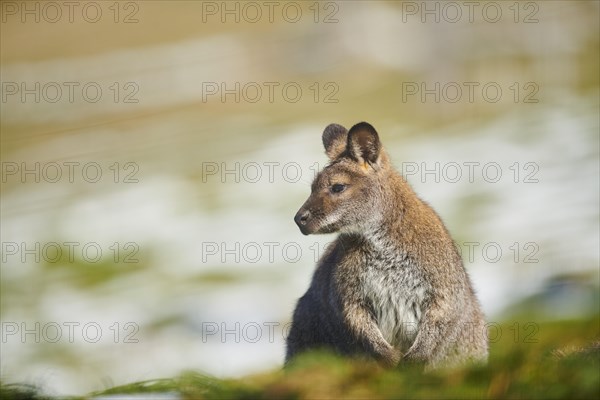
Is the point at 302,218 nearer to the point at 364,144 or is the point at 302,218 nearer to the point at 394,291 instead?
the point at 364,144

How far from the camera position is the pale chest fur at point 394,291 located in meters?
10.1

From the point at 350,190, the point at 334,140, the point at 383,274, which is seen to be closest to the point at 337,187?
the point at 350,190

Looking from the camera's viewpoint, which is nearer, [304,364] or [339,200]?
[304,364]

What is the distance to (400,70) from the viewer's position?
38812 mm

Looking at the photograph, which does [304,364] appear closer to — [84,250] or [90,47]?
[84,250]

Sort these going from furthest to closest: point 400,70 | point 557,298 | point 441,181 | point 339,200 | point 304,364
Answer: point 400,70, point 441,181, point 557,298, point 339,200, point 304,364

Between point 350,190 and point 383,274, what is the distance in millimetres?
904

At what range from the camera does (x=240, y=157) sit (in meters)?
31.8

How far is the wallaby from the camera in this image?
33.0 feet

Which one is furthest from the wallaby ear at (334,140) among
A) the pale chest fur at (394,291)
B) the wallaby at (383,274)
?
the pale chest fur at (394,291)

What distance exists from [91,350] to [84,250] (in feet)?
22.2

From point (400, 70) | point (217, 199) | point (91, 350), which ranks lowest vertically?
point (91, 350)

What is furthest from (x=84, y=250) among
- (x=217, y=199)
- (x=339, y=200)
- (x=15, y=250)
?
(x=339, y=200)

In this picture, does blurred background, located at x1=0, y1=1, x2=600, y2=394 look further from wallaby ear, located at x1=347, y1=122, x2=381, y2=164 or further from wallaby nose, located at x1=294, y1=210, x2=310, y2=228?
wallaby ear, located at x1=347, y1=122, x2=381, y2=164
